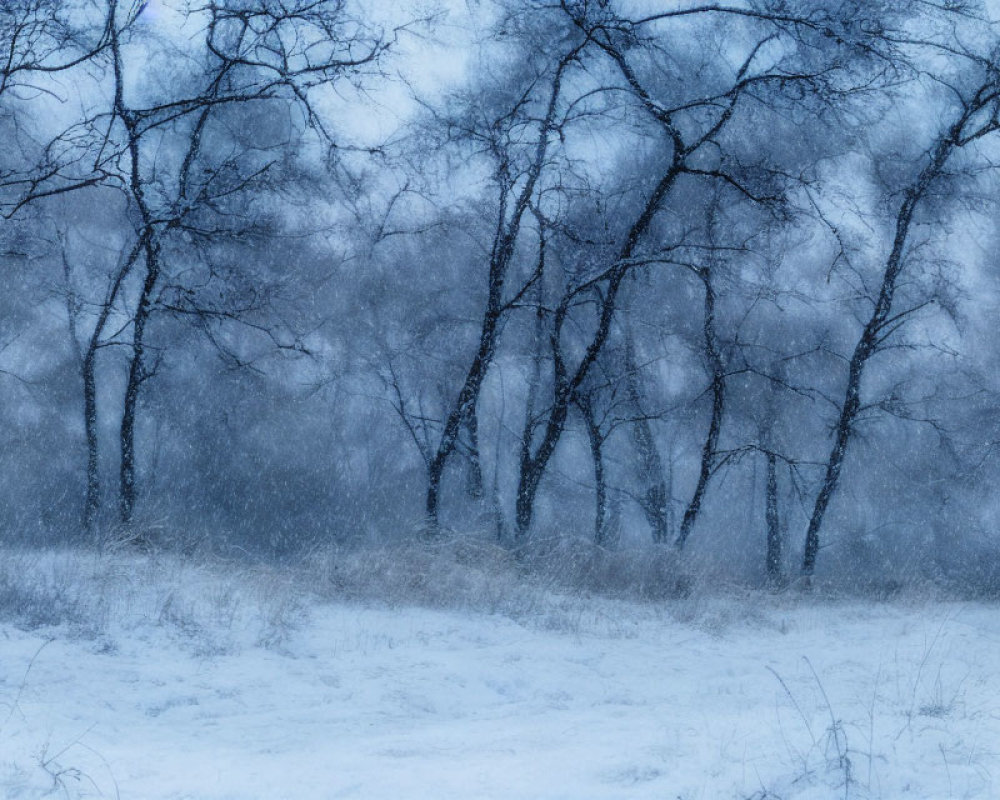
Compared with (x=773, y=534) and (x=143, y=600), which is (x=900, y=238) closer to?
(x=773, y=534)

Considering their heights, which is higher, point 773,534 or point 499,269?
point 499,269

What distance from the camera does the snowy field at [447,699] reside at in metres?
4.10

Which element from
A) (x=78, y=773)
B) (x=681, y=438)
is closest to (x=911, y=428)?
(x=681, y=438)

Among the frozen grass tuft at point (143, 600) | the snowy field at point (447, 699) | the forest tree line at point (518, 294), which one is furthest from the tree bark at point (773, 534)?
the frozen grass tuft at point (143, 600)

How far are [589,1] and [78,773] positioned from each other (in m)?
11.0

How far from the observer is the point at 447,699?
20.4 ft

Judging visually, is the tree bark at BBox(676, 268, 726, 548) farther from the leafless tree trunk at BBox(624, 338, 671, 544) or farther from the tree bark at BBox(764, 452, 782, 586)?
the tree bark at BBox(764, 452, 782, 586)

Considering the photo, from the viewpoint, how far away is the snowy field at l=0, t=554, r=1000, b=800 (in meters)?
4.10

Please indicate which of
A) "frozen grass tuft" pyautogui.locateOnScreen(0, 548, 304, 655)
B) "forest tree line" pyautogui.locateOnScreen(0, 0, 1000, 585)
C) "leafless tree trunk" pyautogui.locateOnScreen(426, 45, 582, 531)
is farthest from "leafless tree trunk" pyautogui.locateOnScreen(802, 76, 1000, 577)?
"frozen grass tuft" pyautogui.locateOnScreen(0, 548, 304, 655)

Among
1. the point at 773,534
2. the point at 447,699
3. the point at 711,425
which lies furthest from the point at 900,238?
the point at 447,699

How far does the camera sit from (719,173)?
1175 cm

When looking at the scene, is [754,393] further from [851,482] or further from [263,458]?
[263,458]

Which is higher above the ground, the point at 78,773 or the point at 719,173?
the point at 719,173

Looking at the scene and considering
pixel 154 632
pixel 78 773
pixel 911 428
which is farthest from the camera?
pixel 911 428
